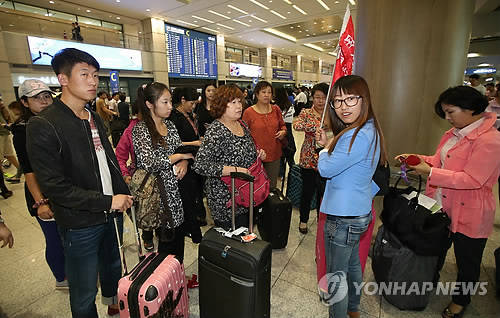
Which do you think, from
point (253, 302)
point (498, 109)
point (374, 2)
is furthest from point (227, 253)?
point (498, 109)

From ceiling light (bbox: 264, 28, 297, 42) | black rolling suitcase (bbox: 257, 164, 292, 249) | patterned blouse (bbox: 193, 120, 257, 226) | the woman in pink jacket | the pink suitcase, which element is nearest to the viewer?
the pink suitcase

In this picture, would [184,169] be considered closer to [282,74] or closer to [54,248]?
[54,248]

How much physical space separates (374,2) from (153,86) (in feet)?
7.54

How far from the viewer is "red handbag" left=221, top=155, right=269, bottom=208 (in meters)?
1.84

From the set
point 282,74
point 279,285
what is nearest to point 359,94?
point 279,285

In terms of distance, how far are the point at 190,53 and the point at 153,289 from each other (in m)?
14.3

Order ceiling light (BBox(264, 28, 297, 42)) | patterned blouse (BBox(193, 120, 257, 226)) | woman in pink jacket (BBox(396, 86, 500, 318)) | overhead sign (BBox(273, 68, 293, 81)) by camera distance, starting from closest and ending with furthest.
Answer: woman in pink jacket (BBox(396, 86, 500, 318)) < patterned blouse (BBox(193, 120, 257, 226)) < ceiling light (BBox(264, 28, 297, 42)) < overhead sign (BBox(273, 68, 293, 81))

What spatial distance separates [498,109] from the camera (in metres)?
3.32

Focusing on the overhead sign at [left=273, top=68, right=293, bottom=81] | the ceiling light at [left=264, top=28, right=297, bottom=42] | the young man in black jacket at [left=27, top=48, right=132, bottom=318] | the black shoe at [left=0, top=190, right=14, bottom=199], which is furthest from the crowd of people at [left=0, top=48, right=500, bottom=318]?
the overhead sign at [left=273, top=68, right=293, bottom=81]

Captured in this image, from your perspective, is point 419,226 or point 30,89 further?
point 30,89

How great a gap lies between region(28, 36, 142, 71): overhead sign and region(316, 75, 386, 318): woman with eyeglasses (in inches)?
393

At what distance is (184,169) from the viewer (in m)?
1.85

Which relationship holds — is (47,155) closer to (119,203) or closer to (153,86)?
(119,203)

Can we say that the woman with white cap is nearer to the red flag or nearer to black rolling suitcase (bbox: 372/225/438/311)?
the red flag
